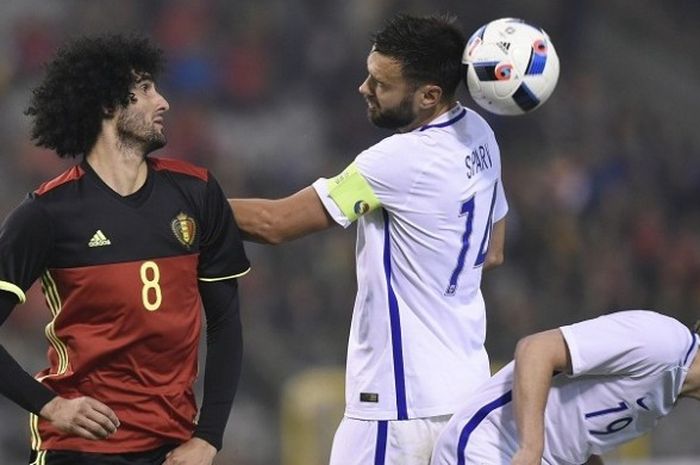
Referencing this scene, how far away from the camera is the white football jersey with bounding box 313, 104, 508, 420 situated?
180 inches

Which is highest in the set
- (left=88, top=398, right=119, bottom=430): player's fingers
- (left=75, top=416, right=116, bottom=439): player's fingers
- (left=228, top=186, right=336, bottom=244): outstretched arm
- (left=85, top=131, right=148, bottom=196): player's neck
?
(left=85, top=131, right=148, bottom=196): player's neck

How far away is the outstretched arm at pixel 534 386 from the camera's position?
13.7 feet

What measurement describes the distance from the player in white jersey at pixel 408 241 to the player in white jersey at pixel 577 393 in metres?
0.16

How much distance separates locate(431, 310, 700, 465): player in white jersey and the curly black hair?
1.41m

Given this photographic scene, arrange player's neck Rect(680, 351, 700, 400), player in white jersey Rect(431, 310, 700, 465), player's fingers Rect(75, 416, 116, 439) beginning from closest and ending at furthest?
player's fingers Rect(75, 416, 116, 439) < player in white jersey Rect(431, 310, 700, 465) < player's neck Rect(680, 351, 700, 400)

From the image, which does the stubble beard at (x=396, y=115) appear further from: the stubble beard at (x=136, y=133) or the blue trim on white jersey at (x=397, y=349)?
the stubble beard at (x=136, y=133)

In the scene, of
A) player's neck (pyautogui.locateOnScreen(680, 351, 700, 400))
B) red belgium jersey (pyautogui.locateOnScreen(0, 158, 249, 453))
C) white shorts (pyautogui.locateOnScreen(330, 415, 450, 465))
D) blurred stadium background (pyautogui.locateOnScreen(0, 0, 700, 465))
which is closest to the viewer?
red belgium jersey (pyautogui.locateOnScreen(0, 158, 249, 453))

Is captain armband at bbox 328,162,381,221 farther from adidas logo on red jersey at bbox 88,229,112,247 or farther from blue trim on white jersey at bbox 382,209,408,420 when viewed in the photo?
adidas logo on red jersey at bbox 88,229,112,247

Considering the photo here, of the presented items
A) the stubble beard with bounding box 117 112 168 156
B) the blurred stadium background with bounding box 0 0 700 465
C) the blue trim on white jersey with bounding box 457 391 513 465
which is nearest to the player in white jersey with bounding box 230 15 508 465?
the blue trim on white jersey with bounding box 457 391 513 465

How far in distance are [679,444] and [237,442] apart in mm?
3139

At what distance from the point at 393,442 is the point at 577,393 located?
60 centimetres

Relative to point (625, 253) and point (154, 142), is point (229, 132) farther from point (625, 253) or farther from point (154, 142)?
point (154, 142)

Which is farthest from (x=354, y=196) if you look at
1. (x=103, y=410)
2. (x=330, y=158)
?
(x=330, y=158)

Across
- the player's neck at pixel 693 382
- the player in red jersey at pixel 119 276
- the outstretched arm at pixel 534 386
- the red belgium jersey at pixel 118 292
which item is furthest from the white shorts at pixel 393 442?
the player's neck at pixel 693 382
